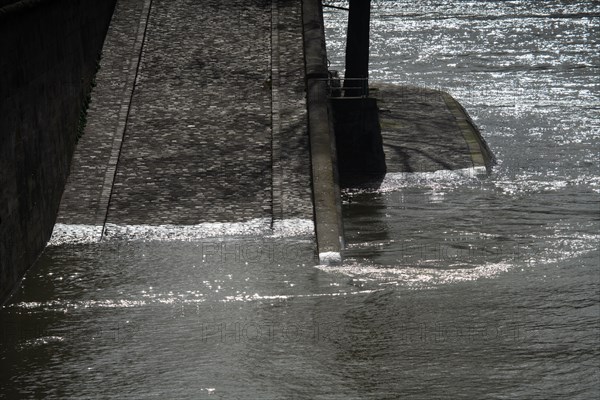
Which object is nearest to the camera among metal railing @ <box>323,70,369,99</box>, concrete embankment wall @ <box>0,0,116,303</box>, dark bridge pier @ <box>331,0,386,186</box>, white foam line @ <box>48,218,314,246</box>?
concrete embankment wall @ <box>0,0,116,303</box>

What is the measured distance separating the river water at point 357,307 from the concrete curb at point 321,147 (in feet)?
1.07

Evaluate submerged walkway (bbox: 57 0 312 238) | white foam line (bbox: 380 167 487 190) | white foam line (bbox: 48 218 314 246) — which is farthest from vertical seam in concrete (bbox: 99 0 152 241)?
white foam line (bbox: 380 167 487 190)

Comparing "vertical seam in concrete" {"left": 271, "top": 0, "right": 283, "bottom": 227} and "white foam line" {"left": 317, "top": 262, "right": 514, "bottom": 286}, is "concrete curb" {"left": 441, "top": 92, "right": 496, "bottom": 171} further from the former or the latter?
"white foam line" {"left": 317, "top": 262, "right": 514, "bottom": 286}

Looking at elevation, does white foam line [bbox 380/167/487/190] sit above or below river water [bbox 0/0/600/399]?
below

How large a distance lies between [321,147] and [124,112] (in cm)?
366

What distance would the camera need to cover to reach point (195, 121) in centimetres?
1856

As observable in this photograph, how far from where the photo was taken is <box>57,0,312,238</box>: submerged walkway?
16.3m

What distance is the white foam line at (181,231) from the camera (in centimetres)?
1543

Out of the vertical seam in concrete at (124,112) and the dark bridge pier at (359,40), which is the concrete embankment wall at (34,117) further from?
the dark bridge pier at (359,40)

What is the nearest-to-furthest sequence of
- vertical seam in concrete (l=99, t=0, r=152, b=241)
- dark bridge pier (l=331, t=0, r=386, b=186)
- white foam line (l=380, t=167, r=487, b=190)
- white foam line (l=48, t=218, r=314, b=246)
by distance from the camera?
white foam line (l=48, t=218, r=314, b=246) → vertical seam in concrete (l=99, t=0, r=152, b=241) → white foam line (l=380, t=167, r=487, b=190) → dark bridge pier (l=331, t=0, r=386, b=186)

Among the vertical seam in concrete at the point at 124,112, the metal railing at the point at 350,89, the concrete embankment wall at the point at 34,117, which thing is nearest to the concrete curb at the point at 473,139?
the metal railing at the point at 350,89

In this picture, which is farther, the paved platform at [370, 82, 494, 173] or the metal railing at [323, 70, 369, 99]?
the metal railing at [323, 70, 369, 99]

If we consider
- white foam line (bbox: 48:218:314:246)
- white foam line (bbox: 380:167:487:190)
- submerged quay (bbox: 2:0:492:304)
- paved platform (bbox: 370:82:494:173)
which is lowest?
white foam line (bbox: 380:167:487:190)

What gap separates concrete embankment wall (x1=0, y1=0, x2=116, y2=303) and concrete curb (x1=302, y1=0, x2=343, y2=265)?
3763 mm
